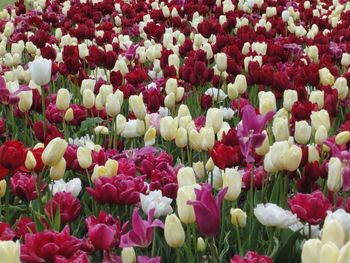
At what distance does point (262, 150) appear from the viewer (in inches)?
103

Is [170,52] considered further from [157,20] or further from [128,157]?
[157,20]

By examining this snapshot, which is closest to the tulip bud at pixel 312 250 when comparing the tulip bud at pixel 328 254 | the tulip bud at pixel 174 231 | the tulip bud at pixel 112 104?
the tulip bud at pixel 328 254

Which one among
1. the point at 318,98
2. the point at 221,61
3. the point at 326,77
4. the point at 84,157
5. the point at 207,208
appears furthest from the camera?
the point at 221,61

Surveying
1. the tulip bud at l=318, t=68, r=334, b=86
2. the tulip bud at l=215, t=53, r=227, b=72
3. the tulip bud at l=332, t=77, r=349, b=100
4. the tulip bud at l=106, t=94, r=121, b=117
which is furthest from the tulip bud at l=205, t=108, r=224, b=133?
the tulip bud at l=215, t=53, r=227, b=72

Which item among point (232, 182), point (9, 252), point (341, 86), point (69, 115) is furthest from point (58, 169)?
point (341, 86)

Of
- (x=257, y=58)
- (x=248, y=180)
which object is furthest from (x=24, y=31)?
(x=248, y=180)

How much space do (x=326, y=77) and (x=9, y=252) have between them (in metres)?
2.77

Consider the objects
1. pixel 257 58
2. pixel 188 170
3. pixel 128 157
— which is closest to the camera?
pixel 188 170

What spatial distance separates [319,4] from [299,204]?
24.2ft

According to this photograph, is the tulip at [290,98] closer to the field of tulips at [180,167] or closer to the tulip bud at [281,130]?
the field of tulips at [180,167]

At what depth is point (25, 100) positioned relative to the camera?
347 centimetres

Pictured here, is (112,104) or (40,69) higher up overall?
(40,69)

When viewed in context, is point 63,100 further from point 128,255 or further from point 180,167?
point 128,255

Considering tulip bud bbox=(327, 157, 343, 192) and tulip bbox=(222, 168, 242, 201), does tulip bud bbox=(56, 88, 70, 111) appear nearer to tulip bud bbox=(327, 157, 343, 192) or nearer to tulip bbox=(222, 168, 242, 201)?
tulip bbox=(222, 168, 242, 201)
